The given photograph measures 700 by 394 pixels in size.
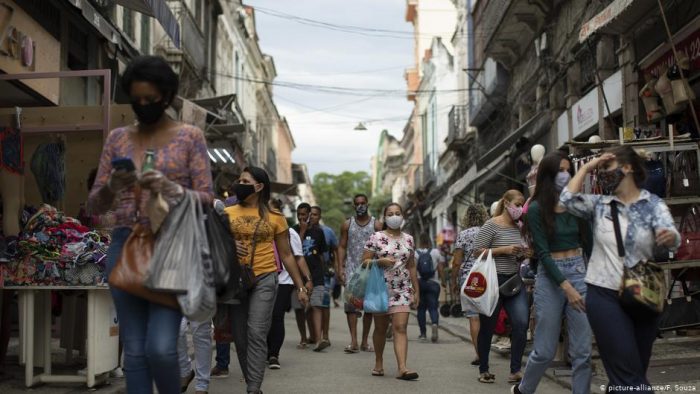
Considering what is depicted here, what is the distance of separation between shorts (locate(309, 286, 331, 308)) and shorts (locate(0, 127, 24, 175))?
15.6 feet

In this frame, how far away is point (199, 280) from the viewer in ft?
13.2

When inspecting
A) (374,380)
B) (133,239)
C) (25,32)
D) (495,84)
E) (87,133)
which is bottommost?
(374,380)

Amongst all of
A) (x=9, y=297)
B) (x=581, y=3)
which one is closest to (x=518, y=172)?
(x=581, y=3)

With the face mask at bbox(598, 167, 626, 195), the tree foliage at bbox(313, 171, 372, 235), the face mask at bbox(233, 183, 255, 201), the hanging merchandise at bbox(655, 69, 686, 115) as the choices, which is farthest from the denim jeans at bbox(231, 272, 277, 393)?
the tree foliage at bbox(313, 171, 372, 235)

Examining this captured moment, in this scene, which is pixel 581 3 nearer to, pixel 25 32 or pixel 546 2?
pixel 546 2

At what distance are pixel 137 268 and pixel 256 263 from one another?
2825 millimetres

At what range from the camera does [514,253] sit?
8383mm

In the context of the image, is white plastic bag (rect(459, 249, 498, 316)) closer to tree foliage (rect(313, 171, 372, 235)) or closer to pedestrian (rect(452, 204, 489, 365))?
pedestrian (rect(452, 204, 489, 365))

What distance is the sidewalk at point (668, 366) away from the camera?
7.54m

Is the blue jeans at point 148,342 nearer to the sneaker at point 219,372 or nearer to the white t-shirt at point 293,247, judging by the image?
the sneaker at point 219,372

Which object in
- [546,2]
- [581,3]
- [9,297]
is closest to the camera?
[9,297]

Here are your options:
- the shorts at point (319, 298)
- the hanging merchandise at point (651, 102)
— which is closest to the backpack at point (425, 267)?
the shorts at point (319, 298)

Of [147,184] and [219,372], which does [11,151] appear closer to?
[219,372]

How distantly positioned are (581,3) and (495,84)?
359 inches
